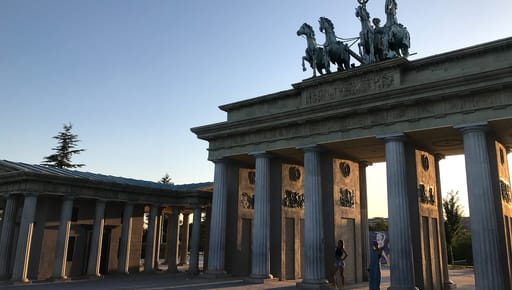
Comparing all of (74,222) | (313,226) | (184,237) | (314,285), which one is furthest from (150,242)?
(314,285)

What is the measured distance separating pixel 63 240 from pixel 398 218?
18.3m

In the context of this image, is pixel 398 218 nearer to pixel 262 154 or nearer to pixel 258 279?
pixel 258 279

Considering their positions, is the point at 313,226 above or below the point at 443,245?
above

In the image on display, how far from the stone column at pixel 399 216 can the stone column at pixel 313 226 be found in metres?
3.83

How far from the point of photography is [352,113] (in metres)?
19.6

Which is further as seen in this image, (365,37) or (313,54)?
(313,54)

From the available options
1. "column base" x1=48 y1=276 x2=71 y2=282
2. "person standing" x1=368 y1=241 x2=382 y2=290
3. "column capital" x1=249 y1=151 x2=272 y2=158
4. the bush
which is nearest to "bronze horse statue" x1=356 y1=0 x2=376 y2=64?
"column capital" x1=249 y1=151 x2=272 y2=158

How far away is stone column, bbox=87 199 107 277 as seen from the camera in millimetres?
24266

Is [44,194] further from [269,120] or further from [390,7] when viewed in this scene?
[390,7]

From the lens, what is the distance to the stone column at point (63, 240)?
74.0ft

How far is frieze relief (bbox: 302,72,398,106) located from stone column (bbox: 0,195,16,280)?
17.8 metres

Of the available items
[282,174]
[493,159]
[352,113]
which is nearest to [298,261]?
[282,174]

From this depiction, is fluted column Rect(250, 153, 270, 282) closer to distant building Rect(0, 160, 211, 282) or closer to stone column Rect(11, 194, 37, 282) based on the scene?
distant building Rect(0, 160, 211, 282)

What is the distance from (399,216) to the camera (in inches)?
700
